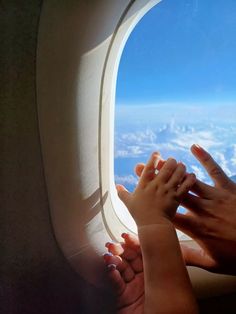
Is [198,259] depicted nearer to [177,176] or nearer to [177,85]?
[177,176]

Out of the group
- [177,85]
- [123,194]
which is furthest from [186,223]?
[177,85]

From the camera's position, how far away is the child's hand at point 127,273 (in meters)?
0.75

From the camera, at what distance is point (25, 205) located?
0.65 metres

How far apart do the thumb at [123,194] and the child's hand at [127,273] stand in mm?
99

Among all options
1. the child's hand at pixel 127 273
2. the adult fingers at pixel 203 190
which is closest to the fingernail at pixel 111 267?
the child's hand at pixel 127 273

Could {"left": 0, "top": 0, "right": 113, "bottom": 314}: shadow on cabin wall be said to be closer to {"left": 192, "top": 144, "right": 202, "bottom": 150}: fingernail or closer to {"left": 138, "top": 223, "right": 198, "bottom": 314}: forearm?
{"left": 138, "top": 223, "right": 198, "bottom": 314}: forearm

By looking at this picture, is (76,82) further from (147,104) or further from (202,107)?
(202,107)

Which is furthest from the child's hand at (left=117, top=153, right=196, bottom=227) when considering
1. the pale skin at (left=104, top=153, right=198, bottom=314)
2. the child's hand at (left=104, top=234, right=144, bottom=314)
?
the child's hand at (left=104, top=234, right=144, bottom=314)

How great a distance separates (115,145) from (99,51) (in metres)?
0.19

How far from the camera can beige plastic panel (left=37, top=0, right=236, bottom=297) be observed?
593 mm

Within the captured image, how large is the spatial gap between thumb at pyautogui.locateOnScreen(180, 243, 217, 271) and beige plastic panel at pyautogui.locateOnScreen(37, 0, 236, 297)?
0.62 feet

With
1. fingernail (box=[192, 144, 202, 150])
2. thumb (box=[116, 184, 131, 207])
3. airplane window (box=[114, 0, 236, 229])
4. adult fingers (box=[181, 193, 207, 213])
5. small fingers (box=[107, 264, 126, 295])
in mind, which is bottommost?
small fingers (box=[107, 264, 126, 295])

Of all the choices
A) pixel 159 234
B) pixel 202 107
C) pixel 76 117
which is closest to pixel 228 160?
pixel 202 107

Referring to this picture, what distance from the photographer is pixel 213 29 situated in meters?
0.72
